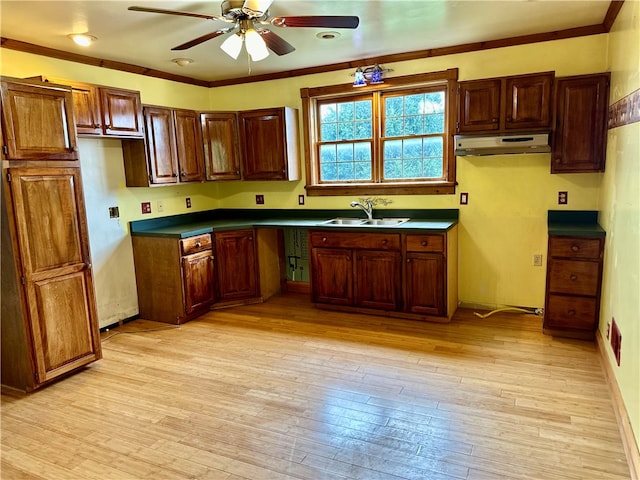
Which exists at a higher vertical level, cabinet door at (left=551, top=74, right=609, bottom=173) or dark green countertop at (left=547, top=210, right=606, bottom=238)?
cabinet door at (left=551, top=74, right=609, bottom=173)

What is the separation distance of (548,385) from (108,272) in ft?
12.5

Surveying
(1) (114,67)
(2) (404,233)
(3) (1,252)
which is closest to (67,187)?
(3) (1,252)

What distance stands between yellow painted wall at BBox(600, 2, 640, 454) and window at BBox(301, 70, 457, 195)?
1.34 m

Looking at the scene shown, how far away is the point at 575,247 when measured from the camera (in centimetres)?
327

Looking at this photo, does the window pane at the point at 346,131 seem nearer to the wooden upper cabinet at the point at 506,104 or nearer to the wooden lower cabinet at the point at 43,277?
the wooden upper cabinet at the point at 506,104

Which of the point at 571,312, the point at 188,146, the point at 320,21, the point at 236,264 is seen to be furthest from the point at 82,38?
the point at 571,312

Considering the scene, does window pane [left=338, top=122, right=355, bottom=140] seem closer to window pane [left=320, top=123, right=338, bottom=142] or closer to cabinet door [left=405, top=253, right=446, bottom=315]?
window pane [left=320, top=123, right=338, bottom=142]

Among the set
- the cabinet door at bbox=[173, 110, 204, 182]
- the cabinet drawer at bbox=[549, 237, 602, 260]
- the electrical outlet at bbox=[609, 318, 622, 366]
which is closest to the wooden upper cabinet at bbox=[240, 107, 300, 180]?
the cabinet door at bbox=[173, 110, 204, 182]

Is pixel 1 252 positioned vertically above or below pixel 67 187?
below

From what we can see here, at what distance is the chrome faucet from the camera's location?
176 inches

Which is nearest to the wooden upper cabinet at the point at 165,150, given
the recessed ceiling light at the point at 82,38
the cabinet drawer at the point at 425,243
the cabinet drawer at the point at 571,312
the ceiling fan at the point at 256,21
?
the recessed ceiling light at the point at 82,38

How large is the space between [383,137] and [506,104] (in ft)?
4.05

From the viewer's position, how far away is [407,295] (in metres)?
3.96

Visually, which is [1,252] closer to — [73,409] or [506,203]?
[73,409]
